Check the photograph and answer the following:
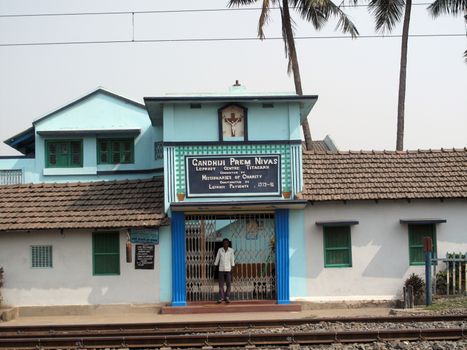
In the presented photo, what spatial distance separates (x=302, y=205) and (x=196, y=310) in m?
3.72

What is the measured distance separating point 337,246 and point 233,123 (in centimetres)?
421

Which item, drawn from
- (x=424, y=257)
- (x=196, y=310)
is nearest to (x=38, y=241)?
(x=196, y=310)

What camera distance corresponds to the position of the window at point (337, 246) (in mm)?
20062

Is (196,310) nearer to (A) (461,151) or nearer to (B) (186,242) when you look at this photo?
(B) (186,242)

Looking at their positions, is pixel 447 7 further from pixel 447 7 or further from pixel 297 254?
pixel 297 254

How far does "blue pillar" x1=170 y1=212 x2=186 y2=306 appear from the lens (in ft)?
63.3

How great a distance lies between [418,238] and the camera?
66.6 ft

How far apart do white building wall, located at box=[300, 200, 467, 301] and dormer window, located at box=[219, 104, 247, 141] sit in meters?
2.65

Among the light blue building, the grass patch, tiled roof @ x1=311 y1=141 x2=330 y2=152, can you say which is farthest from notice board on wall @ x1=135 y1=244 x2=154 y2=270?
tiled roof @ x1=311 y1=141 x2=330 y2=152

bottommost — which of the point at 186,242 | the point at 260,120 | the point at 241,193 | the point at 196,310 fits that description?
the point at 196,310

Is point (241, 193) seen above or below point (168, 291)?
above

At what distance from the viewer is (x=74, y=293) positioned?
64.4 ft

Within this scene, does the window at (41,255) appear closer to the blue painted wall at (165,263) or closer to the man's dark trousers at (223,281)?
the blue painted wall at (165,263)

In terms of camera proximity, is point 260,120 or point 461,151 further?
point 461,151
